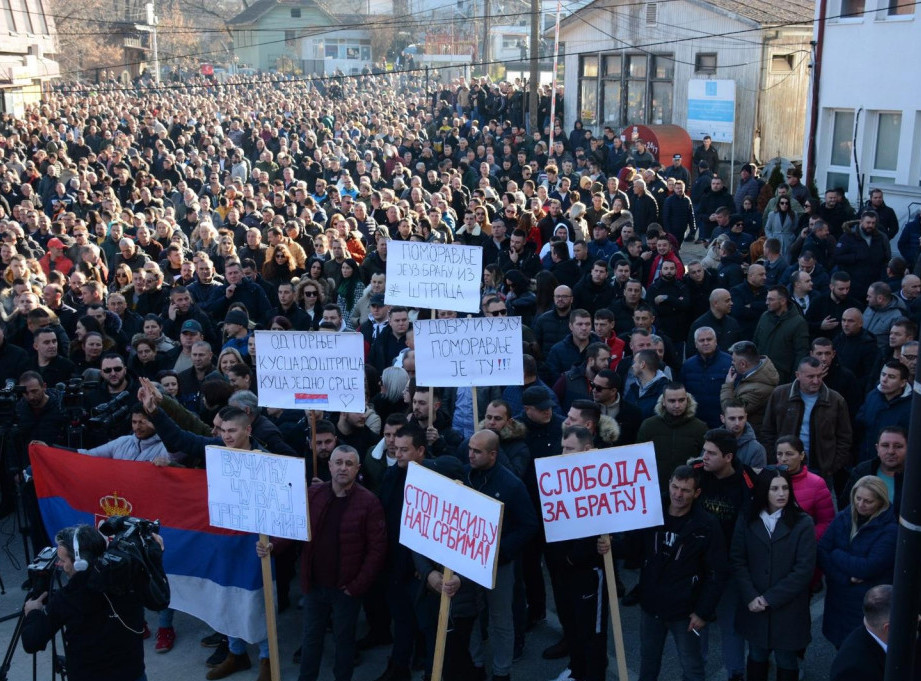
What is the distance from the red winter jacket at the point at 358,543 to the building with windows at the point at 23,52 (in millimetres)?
30983

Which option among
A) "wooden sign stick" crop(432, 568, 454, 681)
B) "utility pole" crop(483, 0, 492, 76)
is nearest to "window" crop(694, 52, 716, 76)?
"utility pole" crop(483, 0, 492, 76)

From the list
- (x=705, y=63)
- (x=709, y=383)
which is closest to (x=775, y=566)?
(x=709, y=383)

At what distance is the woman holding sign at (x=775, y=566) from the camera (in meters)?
5.79

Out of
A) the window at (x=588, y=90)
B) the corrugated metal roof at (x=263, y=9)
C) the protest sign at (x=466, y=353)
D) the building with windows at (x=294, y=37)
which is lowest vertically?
the protest sign at (x=466, y=353)

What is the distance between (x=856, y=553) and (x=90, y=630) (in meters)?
4.08

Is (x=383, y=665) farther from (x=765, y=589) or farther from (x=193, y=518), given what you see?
(x=765, y=589)

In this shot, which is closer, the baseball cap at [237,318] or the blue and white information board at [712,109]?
the baseball cap at [237,318]

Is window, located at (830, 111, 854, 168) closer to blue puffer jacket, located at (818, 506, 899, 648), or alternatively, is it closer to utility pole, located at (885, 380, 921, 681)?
blue puffer jacket, located at (818, 506, 899, 648)

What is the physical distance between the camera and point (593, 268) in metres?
10.8

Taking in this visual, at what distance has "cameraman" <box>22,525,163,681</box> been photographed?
5.11 m

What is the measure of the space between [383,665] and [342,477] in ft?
4.83

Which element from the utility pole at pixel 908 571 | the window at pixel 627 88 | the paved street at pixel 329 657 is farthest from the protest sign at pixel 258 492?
the window at pixel 627 88

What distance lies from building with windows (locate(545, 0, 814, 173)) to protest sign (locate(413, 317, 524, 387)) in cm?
1815

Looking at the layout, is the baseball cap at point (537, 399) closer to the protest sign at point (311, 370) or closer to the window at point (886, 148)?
the protest sign at point (311, 370)
